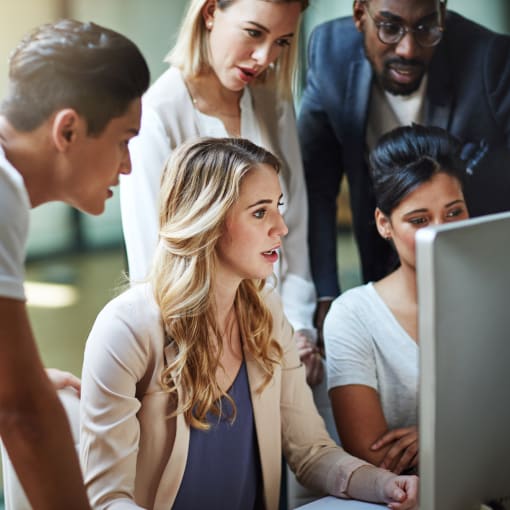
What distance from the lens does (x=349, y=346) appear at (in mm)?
1872

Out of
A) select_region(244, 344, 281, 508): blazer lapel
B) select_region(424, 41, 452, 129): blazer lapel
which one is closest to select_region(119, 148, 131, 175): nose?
select_region(244, 344, 281, 508): blazer lapel

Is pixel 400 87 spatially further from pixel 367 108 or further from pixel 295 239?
pixel 295 239

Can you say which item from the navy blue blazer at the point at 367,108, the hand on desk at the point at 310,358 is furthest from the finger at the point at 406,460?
the navy blue blazer at the point at 367,108

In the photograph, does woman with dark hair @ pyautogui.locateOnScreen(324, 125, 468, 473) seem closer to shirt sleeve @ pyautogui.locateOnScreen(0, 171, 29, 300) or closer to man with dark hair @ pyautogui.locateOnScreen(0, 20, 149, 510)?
man with dark hair @ pyautogui.locateOnScreen(0, 20, 149, 510)

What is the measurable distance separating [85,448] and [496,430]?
2.19 feet

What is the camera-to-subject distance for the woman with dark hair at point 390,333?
5.94 feet

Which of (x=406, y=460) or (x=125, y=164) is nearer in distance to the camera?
(x=125, y=164)

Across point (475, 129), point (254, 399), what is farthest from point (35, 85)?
point (475, 129)

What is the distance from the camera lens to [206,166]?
5.11 ft

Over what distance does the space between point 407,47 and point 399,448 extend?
3.16 ft

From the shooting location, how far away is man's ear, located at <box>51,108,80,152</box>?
1.20 meters

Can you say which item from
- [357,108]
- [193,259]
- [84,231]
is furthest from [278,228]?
[84,231]

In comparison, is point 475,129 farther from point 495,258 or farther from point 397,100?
point 495,258

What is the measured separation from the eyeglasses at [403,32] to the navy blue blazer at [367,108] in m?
0.05
